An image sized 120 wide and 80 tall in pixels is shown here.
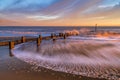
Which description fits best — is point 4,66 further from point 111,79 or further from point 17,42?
point 17,42

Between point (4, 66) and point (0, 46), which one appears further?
point (0, 46)

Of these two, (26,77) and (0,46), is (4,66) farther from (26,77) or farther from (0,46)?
(0,46)

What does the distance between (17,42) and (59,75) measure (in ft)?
45.5

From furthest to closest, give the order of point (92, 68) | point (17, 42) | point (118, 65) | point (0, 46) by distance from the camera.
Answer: point (17, 42) → point (0, 46) → point (118, 65) → point (92, 68)

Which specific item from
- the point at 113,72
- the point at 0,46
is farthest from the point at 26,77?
the point at 0,46

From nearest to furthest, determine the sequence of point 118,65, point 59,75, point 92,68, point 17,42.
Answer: point 59,75, point 92,68, point 118,65, point 17,42

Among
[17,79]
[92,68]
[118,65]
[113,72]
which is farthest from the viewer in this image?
[118,65]

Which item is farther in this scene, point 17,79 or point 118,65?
point 118,65

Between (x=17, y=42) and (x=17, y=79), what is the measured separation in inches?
539

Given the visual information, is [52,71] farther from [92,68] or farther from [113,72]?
[113,72]

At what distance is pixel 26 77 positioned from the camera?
745 cm

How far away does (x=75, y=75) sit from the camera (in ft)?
26.0

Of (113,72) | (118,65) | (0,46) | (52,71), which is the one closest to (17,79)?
(52,71)

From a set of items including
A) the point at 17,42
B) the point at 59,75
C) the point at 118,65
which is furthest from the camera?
the point at 17,42
